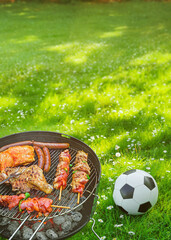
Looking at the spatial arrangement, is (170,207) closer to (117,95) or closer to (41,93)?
(117,95)

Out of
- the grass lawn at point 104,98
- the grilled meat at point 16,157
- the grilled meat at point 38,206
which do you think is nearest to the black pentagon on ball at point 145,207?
the grass lawn at point 104,98

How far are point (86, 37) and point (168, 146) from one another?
33.3ft

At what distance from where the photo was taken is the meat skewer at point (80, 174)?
3.14 m

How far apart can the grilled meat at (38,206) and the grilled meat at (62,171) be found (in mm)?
328

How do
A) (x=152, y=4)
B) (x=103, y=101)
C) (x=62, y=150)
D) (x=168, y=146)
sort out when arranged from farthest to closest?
(x=152, y=4)
(x=103, y=101)
(x=168, y=146)
(x=62, y=150)

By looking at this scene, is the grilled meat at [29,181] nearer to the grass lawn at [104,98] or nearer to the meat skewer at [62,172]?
the meat skewer at [62,172]

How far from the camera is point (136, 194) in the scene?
3.01 meters

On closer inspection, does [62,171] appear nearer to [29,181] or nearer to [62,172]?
[62,172]

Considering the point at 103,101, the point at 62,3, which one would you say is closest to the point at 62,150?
the point at 103,101

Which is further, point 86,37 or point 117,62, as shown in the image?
point 86,37

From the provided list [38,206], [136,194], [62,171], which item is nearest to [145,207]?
[136,194]

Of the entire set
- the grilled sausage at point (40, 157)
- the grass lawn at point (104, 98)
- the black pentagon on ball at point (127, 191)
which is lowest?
the grass lawn at point (104, 98)

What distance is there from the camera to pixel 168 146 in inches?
175

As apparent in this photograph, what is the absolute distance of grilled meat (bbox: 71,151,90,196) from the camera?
315cm
